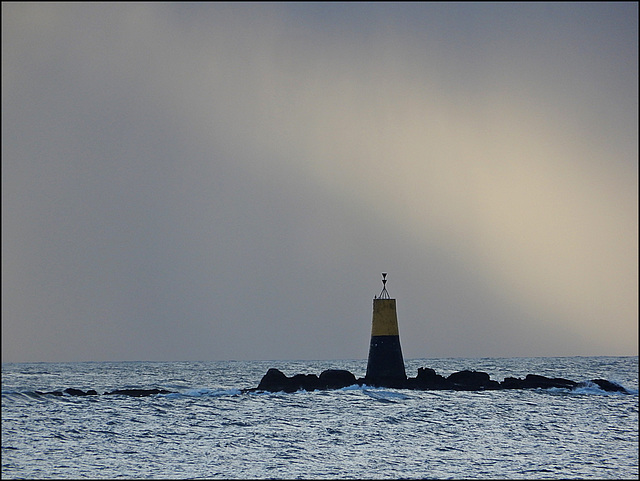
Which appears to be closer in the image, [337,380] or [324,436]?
[324,436]

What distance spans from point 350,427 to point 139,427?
7.74 meters

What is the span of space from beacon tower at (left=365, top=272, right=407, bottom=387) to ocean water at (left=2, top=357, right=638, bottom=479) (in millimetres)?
789

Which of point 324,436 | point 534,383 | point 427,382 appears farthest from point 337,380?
point 324,436

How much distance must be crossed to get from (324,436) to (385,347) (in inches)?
642

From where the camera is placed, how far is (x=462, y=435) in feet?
103

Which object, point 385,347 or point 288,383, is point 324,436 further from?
point 288,383

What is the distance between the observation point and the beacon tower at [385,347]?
4647 cm

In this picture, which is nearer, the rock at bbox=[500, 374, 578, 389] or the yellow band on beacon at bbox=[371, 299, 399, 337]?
the yellow band on beacon at bbox=[371, 299, 399, 337]

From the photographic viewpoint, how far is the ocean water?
24.0 metres

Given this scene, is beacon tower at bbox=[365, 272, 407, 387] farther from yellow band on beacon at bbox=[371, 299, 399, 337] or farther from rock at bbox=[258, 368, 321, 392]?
rock at bbox=[258, 368, 321, 392]

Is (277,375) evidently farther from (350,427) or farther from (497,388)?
(350,427)

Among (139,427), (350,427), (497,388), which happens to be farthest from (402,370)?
(139,427)

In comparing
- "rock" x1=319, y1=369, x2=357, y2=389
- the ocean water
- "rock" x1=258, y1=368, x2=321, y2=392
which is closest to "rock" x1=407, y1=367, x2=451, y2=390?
the ocean water

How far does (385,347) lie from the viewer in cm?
4672
